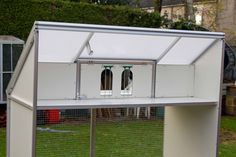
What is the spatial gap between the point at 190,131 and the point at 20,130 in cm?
182

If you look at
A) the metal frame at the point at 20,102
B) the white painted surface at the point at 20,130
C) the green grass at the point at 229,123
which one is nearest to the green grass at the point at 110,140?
the white painted surface at the point at 20,130

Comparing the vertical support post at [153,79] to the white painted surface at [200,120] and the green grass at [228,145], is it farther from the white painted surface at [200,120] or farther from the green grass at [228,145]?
the green grass at [228,145]

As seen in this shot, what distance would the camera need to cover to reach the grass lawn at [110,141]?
6.26 meters

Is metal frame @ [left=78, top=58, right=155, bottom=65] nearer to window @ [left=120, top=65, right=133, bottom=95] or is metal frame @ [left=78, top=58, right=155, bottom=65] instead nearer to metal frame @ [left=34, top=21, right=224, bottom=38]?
window @ [left=120, top=65, right=133, bottom=95]

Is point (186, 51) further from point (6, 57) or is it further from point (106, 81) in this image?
point (6, 57)

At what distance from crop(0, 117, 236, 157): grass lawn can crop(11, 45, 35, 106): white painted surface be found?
232 cm

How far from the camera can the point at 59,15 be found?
10594 millimetres

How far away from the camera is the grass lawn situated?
20.5 ft

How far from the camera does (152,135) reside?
6.48 metres

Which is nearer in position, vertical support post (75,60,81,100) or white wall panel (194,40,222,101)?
vertical support post (75,60,81,100)

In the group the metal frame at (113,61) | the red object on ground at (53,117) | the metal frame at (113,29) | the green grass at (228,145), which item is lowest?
the green grass at (228,145)

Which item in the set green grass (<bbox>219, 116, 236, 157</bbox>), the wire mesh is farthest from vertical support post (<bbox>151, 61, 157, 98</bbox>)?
green grass (<bbox>219, 116, 236, 157</bbox>)

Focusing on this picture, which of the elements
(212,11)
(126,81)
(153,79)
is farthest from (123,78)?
(212,11)

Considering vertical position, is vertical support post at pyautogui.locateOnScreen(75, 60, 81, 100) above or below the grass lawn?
above
